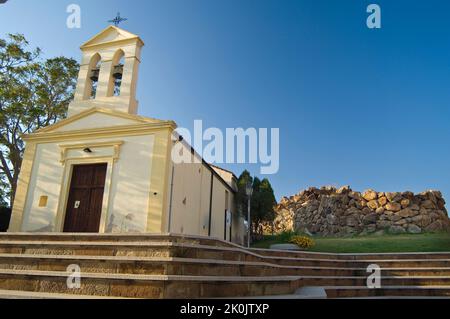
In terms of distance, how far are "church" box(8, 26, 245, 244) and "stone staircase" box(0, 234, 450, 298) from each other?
3284 millimetres

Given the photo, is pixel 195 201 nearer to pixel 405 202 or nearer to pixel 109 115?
pixel 109 115

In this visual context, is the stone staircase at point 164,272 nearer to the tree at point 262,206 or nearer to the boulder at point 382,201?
the tree at point 262,206

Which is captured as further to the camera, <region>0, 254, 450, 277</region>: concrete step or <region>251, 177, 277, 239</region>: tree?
<region>251, 177, 277, 239</region>: tree

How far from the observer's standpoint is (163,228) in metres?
9.75

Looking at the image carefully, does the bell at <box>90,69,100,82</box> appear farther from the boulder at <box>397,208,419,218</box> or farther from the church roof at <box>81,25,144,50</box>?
the boulder at <box>397,208,419,218</box>

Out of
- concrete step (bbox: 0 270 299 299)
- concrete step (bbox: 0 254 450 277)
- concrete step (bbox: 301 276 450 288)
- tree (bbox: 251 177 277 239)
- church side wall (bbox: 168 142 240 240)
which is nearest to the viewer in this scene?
concrete step (bbox: 0 270 299 299)

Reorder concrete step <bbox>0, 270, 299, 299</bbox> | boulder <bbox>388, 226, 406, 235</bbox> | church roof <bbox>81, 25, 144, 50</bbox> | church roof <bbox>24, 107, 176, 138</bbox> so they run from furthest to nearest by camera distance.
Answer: boulder <bbox>388, 226, 406, 235</bbox>, church roof <bbox>81, 25, 144, 50</bbox>, church roof <bbox>24, 107, 176, 138</bbox>, concrete step <bbox>0, 270, 299, 299</bbox>

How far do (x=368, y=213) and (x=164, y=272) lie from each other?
16758 mm

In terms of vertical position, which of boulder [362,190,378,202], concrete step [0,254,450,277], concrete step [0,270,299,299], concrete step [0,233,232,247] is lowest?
concrete step [0,270,299,299]

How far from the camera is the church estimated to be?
10188 mm

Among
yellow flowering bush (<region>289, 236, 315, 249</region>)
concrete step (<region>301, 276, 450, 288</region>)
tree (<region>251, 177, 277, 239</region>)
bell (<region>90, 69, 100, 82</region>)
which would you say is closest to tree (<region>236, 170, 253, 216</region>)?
tree (<region>251, 177, 277, 239</region>)

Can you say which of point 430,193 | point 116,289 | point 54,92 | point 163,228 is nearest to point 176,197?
point 163,228
